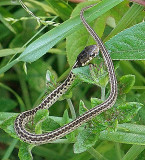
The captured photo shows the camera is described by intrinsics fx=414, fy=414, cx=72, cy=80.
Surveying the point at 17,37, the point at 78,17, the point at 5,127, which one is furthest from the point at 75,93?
the point at 5,127

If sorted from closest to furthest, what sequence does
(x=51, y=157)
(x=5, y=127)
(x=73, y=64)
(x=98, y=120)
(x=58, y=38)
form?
(x=98, y=120)
(x=5, y=127)
(x=58, y=38)
(x=73, y=64)
(x=51, y=157)

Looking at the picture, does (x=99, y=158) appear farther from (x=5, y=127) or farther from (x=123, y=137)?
(x=5, y=127)

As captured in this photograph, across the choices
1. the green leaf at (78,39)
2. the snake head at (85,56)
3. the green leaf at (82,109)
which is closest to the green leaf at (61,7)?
the green leaf at (78,39)

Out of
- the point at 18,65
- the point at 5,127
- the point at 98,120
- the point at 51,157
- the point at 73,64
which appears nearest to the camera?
the point at 98,120

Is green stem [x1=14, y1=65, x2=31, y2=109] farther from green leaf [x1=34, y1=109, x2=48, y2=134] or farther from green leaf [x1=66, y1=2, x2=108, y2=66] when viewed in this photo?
green leaf [x1=34, y1=109, x2=48, y2=134]

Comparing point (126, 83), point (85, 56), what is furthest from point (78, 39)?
point (126, 83)

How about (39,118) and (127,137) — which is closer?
(39,118)

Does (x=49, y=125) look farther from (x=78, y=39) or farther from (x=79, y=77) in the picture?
(x=78, y=39)

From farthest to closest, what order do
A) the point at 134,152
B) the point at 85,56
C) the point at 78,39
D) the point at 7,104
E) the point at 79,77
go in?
1. the point at 7,104
2. the point at 78,39
3. the point at 85,56
4. the point at 134,152
5. the point at 79,77
